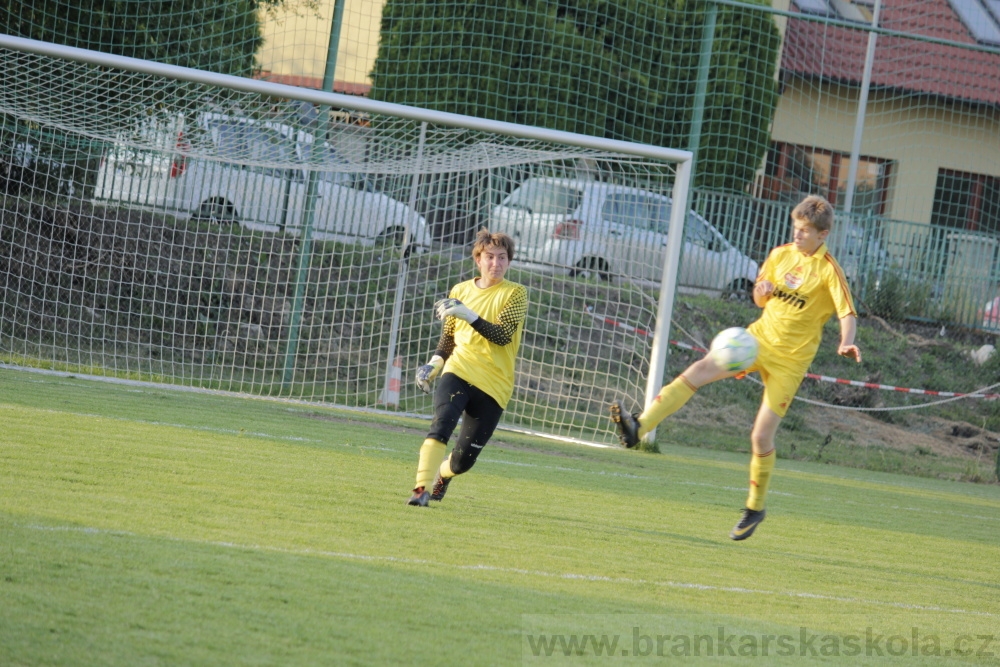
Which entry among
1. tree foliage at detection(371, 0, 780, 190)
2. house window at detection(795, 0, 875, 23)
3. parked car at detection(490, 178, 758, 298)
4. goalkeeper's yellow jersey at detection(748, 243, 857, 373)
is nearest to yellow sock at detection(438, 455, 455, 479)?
goalkeeper's yellow jersey at detection(748, 243, 857, 373)

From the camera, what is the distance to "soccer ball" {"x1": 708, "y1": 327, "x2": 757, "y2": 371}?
6191 mm

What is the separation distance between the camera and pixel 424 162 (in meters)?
12.1

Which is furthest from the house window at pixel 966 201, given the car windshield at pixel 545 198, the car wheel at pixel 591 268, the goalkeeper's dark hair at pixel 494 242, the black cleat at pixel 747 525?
the goalkeeper's dark hair at pixel 494 242

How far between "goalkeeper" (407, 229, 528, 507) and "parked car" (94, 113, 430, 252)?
19.8 feet

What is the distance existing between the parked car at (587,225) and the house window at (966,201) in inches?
282

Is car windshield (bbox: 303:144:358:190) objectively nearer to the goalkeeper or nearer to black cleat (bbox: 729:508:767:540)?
the goalkeeper

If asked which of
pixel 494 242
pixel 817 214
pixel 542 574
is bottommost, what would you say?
pixel 542 574

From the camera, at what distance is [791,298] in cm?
670

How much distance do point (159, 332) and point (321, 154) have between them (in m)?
3.19

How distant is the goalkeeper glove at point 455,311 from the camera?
6.14 m

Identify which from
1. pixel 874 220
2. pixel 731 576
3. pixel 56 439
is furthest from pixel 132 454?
pixel 874 220

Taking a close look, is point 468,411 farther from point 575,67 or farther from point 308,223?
point 575,67

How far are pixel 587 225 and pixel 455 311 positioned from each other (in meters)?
7.63

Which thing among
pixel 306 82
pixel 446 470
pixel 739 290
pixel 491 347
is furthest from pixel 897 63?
pixel 446 470
